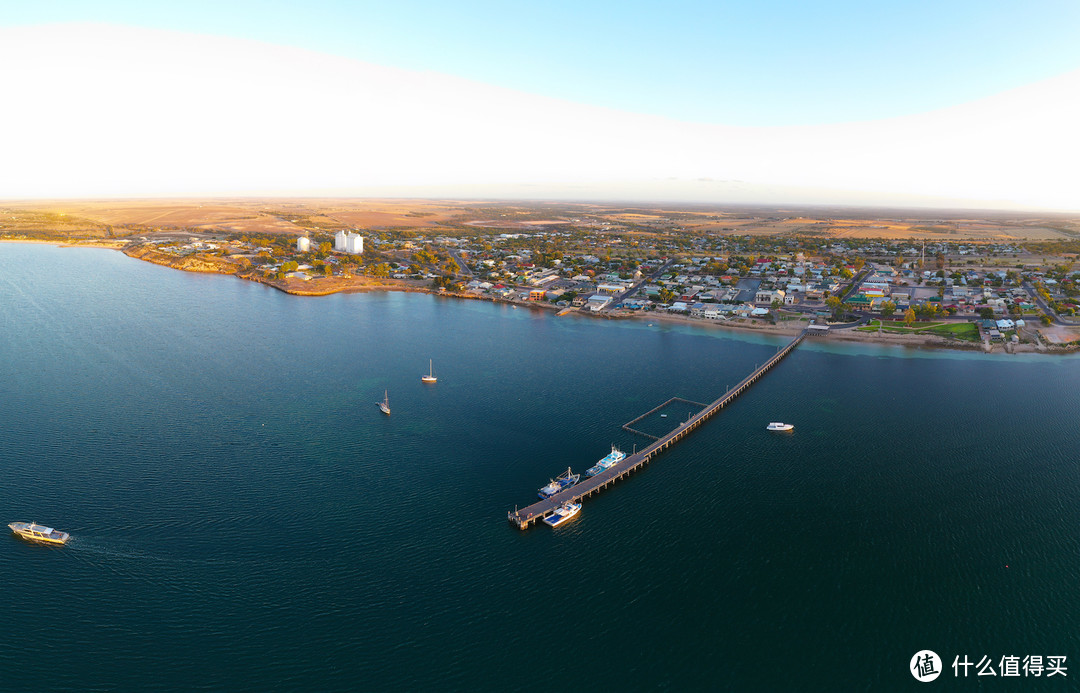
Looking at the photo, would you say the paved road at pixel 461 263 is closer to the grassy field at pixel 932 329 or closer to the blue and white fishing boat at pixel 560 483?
the grassy field at pixel 932 329

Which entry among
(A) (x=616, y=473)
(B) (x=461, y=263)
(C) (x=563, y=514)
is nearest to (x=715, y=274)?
(B) (x=461, y=263)

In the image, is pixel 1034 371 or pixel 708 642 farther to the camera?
Result: pixel 1034 371

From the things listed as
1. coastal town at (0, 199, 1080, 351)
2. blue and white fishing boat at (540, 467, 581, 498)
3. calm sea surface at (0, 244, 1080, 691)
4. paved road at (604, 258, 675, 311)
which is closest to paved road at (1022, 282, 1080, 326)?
coastal town at (0, 199, 1080, 351)

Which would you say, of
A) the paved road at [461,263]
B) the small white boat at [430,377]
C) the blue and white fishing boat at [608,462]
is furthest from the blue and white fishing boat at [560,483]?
the paved road at [461,263]

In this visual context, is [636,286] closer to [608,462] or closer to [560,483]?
[608,462]

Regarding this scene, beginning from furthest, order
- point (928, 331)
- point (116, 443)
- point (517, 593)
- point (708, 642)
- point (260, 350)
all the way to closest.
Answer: point (928, 331) → point (260, 350) → point (116, 443) → point (517, 593) → point (708, 642)

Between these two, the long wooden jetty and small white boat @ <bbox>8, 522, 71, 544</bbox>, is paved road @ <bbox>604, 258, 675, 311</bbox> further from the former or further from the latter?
small white boat @ <bbox>8, 522, 71, 544</bbox>

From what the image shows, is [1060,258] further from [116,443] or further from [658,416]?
[116,443]

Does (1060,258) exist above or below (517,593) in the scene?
above

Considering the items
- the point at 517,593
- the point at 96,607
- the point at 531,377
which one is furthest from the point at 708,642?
the point at 531,377
